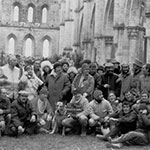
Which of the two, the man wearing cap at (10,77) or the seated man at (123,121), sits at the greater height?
the man wearing cap at (10,77)

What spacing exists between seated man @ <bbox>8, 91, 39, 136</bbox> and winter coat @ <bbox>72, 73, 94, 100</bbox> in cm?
169

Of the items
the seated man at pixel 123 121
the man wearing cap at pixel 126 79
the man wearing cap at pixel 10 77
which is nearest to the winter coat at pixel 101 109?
the seated man at pixel 123 121

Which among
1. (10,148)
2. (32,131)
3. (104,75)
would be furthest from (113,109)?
(10,148)

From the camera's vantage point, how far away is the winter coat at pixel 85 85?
1186 centimetres

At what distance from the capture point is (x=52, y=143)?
9.89 m

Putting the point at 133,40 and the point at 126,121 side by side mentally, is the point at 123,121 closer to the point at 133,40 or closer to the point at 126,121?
the point at 126,121

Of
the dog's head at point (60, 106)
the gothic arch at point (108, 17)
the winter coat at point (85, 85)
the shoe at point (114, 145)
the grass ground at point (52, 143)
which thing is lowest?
the grass ground at point (52, 143)

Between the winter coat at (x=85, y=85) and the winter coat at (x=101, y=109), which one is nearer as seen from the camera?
the winter coat at (x=101, y=109)

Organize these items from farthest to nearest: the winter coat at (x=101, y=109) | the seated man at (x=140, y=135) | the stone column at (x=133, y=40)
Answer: the stone column at (x=133, y=40)
the winter coat at (x=101, y=109)
the seated man at (x=140, y=135)

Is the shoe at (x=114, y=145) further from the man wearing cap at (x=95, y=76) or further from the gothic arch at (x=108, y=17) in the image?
the gothic arch at (x=108, y=17)

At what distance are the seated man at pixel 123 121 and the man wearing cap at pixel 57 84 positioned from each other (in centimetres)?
220

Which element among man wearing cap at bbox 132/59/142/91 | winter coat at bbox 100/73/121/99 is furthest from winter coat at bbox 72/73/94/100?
man wearing cap at bbox 132/59/142/91

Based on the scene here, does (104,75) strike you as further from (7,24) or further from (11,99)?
(7,24)

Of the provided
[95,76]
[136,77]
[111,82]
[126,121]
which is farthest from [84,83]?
[126,121]
